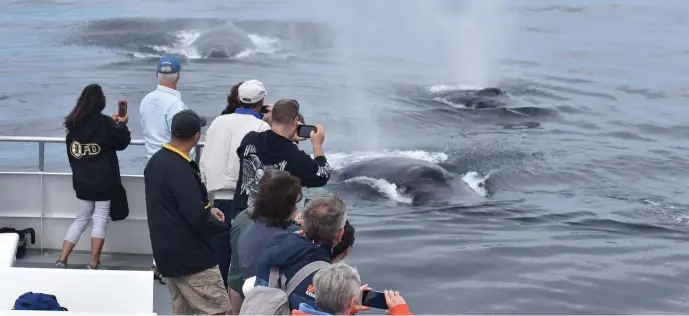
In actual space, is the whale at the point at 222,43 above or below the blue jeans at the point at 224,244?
below

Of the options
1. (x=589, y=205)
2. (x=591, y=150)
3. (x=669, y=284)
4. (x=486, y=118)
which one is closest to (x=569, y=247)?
(x=669, y=284)

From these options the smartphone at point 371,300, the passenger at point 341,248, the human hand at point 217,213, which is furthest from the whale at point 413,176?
the smartphone at point 371,300

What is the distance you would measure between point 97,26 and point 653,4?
5239 centimetres

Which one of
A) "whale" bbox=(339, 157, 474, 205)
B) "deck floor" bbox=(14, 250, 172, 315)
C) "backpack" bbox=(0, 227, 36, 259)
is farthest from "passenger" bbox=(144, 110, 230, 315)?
"whale" bbox=(339, 157, 474, 205)

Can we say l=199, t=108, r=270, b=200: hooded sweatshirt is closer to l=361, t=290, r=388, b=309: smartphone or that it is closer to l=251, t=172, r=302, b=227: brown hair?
l=251, t=172, r=302, b=227: brown hair

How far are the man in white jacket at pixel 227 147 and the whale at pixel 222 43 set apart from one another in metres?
40.1

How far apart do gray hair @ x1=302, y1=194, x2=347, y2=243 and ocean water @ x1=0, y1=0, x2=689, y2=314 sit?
747cm

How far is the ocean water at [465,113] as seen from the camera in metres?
15.3

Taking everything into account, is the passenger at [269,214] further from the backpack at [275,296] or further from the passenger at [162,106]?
the passenger at [162,106]

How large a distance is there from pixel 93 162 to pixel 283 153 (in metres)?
2.14

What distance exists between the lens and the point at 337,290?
489 centimetres

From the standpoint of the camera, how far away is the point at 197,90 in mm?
39375

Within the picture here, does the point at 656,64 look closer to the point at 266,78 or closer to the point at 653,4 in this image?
the point at 266,78

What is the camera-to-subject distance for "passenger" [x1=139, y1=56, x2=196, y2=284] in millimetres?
8375
